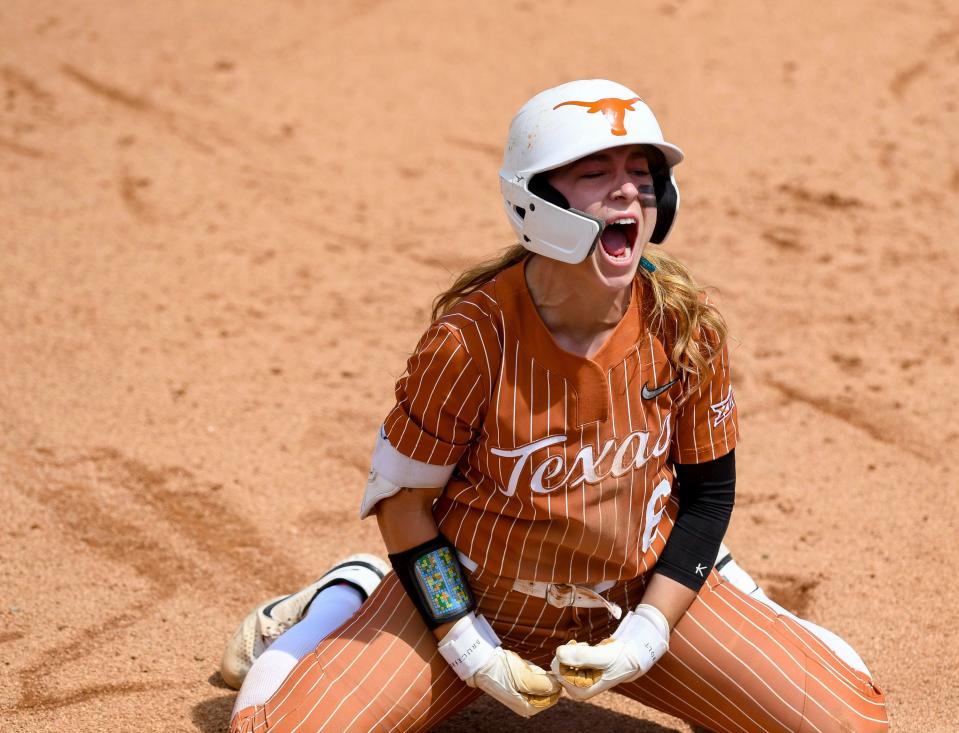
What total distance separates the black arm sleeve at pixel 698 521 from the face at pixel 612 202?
53 cm

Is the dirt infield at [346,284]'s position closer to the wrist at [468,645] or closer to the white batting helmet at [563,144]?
the wrist at [468,645]

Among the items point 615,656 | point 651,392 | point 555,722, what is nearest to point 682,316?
point 651,392

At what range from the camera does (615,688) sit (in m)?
2.94

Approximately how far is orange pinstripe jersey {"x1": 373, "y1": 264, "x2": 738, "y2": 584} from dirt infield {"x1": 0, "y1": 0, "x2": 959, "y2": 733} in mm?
714

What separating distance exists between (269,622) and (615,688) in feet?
3.19

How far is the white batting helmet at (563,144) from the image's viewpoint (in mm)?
2627

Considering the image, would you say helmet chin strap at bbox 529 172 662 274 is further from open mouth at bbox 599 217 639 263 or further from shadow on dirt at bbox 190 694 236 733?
shadow on dirt at bbox 190 694 236 733

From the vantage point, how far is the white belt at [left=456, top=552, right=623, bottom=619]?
9.37 ft

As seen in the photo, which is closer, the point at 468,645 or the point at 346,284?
the point at 468,645

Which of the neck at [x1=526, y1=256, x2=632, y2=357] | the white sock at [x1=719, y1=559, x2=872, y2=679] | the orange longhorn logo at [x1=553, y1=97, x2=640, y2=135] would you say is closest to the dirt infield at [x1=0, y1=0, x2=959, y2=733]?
the white sock at [x1=719, y1=559, x2=872, y2=679]

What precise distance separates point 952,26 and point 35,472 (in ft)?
20.9

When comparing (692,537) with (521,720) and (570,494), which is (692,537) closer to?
(570,494)

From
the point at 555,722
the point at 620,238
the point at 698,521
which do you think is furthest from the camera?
the point at 555,722

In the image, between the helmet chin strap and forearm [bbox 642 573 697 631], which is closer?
the helmet chin strap
